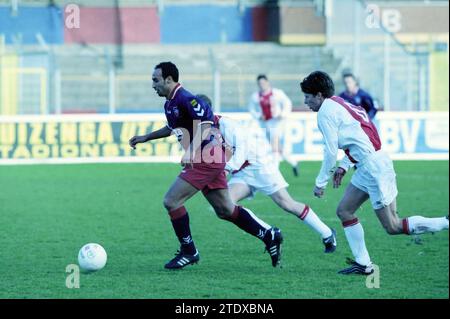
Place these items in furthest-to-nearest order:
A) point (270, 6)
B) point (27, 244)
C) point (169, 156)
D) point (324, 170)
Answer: point (270, 6) → point (169, 156) → point (27, 244) → point (324, 170)

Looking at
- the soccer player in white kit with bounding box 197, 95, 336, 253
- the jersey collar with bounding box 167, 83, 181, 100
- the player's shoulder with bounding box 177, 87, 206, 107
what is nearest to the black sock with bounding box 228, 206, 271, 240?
the soccer player in white kit with bounding box 197, 95, 336, 253

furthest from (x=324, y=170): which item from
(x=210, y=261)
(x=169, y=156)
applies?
(x=169, y=156)

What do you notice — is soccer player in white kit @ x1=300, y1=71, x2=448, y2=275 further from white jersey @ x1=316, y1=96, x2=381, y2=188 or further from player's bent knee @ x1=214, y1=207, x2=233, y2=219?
player's bent knee @ x1=214, y1=207, x2=233, y2=219

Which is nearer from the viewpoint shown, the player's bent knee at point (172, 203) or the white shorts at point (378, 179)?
the white shorts at point (378, 179)

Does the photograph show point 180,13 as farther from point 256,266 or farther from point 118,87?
point 256,266

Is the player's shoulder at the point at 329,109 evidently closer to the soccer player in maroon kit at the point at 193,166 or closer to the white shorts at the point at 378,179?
the white shorts at the point at 378,179

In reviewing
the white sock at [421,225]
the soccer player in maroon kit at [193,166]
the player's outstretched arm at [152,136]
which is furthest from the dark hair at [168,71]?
the white sock at [421,225]

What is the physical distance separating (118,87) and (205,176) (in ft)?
58.1

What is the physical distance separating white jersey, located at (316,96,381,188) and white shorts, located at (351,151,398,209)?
0.20 ft

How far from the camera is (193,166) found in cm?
848

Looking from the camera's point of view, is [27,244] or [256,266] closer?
[256,266]

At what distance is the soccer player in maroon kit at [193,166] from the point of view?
838 cm

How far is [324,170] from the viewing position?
7.81 meters

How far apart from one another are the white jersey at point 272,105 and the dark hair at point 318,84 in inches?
430
